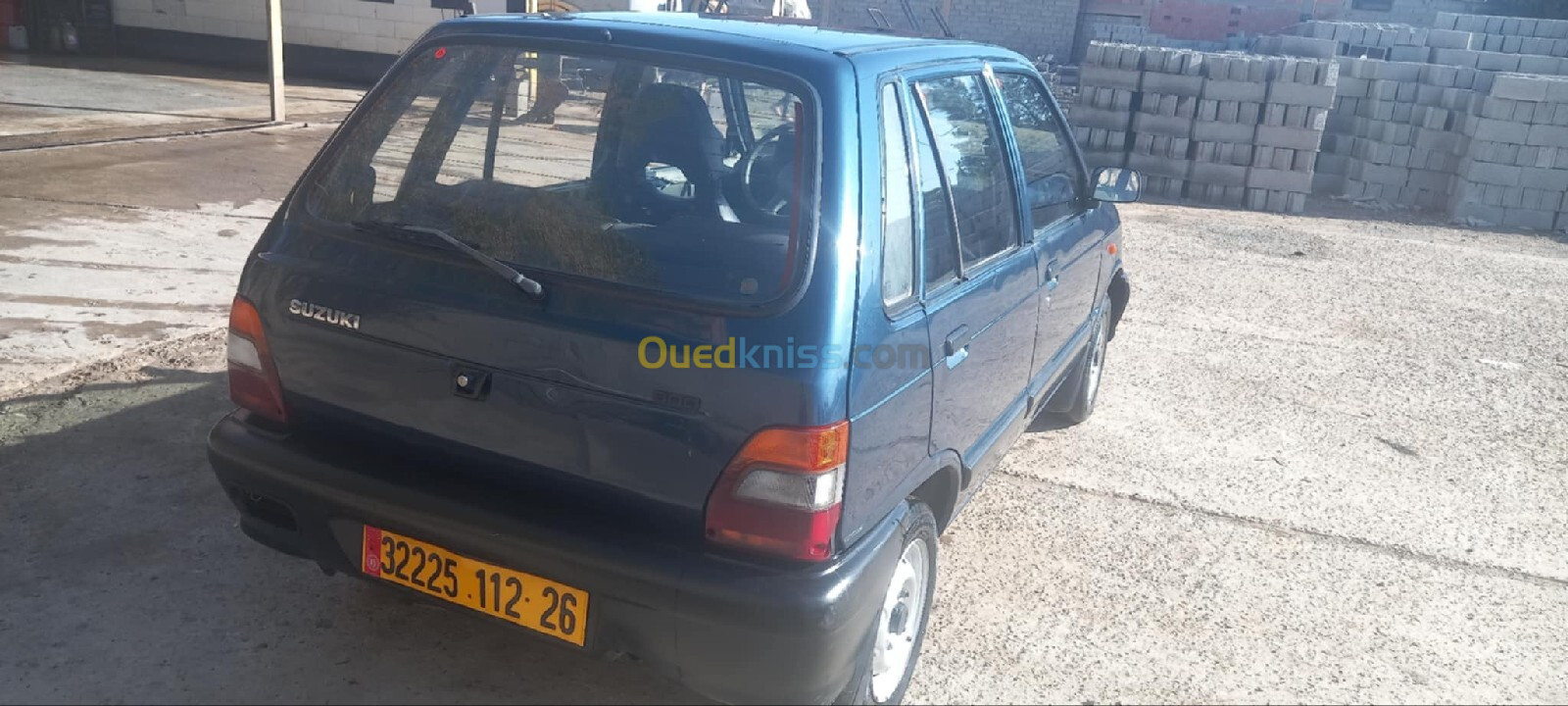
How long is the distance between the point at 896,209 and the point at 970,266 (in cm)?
49

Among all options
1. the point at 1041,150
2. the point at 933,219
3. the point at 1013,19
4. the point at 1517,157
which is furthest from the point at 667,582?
the point at 1013,19

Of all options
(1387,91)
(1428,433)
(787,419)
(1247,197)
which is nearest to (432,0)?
(1247,197)

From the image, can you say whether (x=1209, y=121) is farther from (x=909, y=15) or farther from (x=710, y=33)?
(x=909, y=15)

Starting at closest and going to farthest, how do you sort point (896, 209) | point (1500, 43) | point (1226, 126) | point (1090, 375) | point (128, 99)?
point (896, 209) → point (1090, 375) → point (1226, 126) → point (128, 99) → point (1500, 43)

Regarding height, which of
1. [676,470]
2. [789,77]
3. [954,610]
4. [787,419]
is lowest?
[954,610]

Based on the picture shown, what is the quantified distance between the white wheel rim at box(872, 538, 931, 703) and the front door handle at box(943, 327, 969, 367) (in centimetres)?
46

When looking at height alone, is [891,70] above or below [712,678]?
above

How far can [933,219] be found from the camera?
271 cm

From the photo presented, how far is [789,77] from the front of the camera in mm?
2414

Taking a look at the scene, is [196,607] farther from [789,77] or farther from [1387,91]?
[1387,91]

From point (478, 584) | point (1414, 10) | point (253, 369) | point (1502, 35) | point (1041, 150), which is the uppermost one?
point (1414, 10)

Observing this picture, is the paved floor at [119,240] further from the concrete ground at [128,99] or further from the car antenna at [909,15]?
the car antenna at [909,15]

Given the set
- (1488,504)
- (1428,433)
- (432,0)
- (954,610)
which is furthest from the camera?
(432,0)

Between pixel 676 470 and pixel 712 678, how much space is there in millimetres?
431
